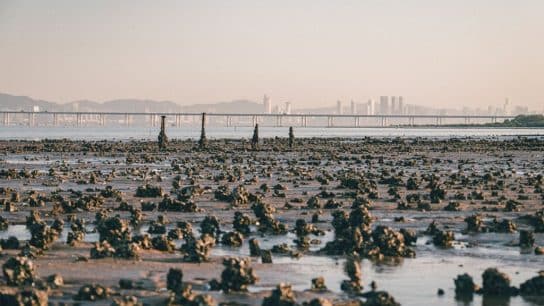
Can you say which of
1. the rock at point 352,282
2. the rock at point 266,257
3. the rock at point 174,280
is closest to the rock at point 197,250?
the rock at point 266,257

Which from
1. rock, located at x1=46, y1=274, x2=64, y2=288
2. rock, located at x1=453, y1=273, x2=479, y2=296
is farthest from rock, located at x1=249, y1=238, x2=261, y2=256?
rock, located at x1=453, y1=273, x2=479, y2=296

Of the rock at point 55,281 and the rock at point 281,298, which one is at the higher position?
the rock at point 281,298

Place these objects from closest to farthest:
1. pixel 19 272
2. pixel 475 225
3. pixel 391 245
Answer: pixel 19 272, pixel 391 245, pixel 475 225

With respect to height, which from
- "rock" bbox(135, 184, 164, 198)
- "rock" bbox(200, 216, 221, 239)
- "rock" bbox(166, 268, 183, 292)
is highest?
"rock" bbox(166, 268, 183, 292)

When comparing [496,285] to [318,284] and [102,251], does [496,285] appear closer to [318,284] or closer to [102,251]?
[318,284]

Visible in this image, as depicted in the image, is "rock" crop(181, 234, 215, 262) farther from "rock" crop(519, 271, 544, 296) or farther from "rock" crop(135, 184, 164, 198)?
"rock" crop(135, 184, 164, 198)

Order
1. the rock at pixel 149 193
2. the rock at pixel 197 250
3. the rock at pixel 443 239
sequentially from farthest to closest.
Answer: the rock at pixel 149 193 < the rock at pixel 443 239 < the rock at pixel 197 250

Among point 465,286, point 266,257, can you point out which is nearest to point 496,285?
point 465,286

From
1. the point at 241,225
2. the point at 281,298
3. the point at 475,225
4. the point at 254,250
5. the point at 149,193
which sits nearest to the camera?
the point at 281,298

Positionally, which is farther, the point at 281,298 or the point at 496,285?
the point at 496,285

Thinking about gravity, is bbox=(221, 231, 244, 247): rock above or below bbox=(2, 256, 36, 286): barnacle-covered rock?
below

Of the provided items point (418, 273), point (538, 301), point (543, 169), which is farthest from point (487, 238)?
point (543, 169)

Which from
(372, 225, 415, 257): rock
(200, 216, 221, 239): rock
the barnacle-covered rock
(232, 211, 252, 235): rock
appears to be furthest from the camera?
(232, 211, 252, 235): rock

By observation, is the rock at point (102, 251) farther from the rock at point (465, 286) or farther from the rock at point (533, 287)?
the rock at point (533, 287)
